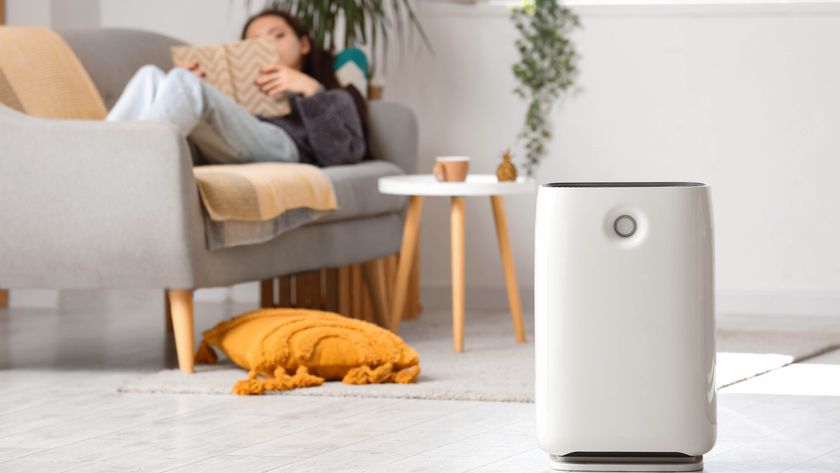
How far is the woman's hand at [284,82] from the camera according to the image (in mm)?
3549

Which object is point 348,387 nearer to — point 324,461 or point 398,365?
point 398,365

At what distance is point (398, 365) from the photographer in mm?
2559

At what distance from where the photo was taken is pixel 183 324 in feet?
8.59

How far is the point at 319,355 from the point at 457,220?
619mm

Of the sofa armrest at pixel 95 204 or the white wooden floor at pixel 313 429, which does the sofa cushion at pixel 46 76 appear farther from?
the white wooden floor at pixel 313 429

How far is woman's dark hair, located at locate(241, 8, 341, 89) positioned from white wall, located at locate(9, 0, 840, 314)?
0.50m

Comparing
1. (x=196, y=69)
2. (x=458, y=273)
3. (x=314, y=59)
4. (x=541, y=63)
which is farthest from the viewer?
(x=541, y=63)

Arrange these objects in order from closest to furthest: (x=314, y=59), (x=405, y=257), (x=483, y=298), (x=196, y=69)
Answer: (x=405, y=257)
(x=196, y=69)
(x=314, y=59)
(x=483, y=298)

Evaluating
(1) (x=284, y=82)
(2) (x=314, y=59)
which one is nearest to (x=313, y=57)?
(2) (x=314, y=59)

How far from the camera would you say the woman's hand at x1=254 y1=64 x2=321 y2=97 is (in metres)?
3.55

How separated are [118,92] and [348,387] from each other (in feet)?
4.24

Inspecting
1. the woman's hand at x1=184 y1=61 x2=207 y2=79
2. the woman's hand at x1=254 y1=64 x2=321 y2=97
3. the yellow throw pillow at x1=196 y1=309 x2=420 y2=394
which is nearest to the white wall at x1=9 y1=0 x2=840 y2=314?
the woman's hand at x1=254 y1=64 x2=321 y2=97

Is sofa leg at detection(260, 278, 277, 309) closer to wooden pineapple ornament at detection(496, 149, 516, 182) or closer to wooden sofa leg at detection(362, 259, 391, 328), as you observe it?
wooden sofa leg at detection(362, 259, 391, 328)

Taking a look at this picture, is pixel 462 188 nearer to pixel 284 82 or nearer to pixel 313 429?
pixel 284 82
